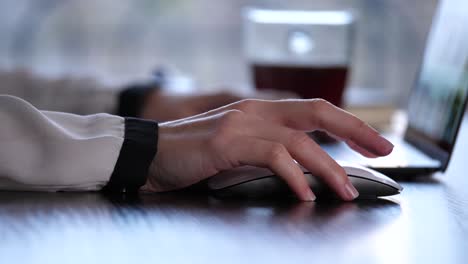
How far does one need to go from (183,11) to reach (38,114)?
6.89 feet

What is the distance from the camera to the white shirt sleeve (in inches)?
31.9

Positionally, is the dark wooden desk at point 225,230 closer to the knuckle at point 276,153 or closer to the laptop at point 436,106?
the knuckle at point 276,153

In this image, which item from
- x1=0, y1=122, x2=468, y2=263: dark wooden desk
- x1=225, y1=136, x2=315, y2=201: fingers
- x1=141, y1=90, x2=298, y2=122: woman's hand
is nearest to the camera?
x1=0, y1=122, x2=468, y2=263: dark wooden desk

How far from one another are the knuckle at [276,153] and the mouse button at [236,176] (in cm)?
3

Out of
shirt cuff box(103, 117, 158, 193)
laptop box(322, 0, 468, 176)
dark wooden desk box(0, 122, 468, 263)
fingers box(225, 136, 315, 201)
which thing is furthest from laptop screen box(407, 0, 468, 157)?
shirt cuff box(103, 117, 158, 193)

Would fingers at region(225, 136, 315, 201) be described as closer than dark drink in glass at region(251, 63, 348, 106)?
Yes

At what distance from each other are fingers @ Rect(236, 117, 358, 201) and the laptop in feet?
0.70

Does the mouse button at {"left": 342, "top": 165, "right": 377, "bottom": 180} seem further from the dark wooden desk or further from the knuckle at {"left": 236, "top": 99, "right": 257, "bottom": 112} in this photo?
the knuckle at {"left": 236, "top": 99, "right": 257, "bottom": 112}

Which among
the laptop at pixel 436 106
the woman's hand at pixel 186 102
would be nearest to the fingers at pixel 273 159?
the laptop at pixel 436 106

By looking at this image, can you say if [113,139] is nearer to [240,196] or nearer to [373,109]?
[240,196]

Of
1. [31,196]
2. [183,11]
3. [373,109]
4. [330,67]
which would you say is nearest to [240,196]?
[31,196]

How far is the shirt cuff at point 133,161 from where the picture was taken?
82 centimetres

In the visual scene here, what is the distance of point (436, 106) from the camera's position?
3.86 ft

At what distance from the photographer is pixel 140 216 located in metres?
0.72
